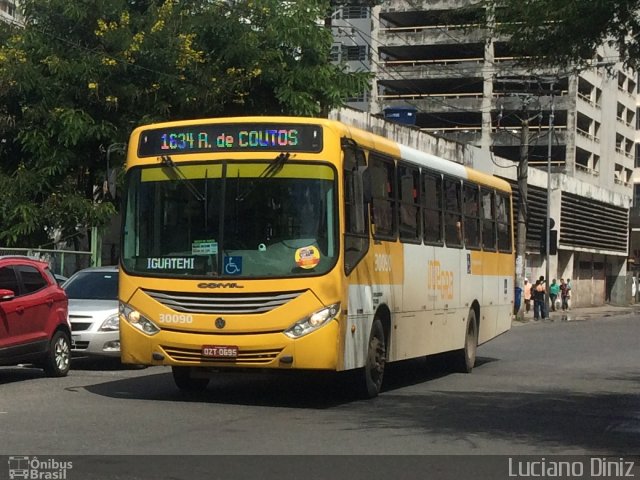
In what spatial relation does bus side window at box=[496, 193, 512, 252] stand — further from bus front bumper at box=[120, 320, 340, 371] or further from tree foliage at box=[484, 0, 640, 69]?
tree foliage at box=[484, 0, 640, 69]

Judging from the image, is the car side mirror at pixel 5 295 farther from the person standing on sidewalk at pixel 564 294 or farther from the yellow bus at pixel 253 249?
the person standing on sidewalk at pixel 564 294

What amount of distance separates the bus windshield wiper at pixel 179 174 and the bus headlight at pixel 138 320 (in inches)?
57.9

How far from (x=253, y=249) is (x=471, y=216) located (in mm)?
6929

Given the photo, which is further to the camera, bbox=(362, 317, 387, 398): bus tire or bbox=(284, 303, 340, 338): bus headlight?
bbox=(362, 317, 387, 398): bus tire

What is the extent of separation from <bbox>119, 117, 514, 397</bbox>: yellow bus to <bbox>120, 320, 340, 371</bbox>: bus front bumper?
1 centimetres

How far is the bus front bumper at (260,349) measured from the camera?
13.2m

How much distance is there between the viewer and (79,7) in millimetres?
28875

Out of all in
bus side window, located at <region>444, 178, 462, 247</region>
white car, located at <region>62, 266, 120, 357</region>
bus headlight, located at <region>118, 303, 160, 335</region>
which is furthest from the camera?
white car, located at <region>62, 266, 120, 357</region>

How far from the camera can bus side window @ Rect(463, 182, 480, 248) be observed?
19281mm

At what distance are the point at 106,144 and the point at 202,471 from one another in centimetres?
2156

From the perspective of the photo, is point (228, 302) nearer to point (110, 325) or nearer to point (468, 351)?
point (110, 325)

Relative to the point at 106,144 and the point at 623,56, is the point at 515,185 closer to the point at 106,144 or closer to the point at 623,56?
the point at 106,144

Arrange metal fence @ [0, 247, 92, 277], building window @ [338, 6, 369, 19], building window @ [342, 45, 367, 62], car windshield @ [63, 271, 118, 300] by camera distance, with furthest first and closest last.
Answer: building window @ [338, 6, 369, 19] < building window @ [342, 45, 367, 62] < metal fence @ [0, 247, 92, 277] < car windshield @ [63, 271, 118, 300]

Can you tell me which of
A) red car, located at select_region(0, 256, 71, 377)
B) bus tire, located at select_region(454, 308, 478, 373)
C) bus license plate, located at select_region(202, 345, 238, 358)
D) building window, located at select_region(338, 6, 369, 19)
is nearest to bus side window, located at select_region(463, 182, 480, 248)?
bus tire, located at select_region(454, 308, 478, 373)
